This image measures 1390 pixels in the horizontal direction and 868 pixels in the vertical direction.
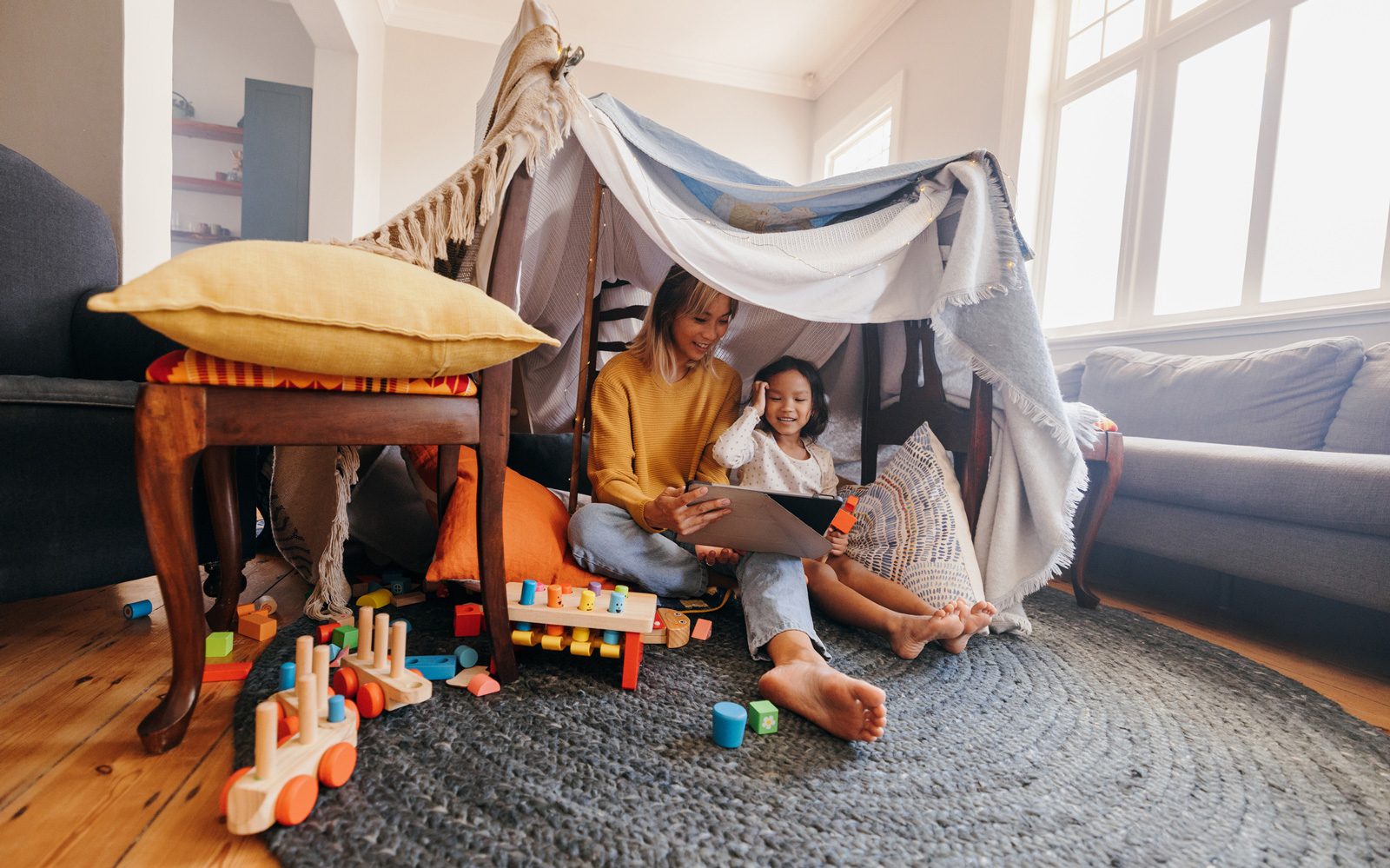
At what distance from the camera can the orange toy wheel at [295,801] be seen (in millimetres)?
588

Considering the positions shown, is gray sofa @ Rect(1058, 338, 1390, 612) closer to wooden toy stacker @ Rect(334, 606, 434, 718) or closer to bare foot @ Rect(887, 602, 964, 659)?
bare foot @ Rect(887, 602, 964, 659)

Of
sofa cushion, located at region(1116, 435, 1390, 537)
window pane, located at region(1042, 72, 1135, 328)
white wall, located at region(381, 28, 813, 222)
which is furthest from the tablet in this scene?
white wall, located at region(381, 28, 813, 222)

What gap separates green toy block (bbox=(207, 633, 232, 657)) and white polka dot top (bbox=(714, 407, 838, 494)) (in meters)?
0.93

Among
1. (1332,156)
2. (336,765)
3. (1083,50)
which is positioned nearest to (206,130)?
(336,765)

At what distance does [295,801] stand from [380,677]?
231 mm

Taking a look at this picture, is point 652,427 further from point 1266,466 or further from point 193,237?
point 193,237

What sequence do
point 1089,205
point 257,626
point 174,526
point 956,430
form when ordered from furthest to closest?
point 1089,205, point 956,430, point 257,626, point 174,526

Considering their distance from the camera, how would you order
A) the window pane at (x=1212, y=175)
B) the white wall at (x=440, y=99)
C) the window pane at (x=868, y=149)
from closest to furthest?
1. the window pane at (x=1212, y=175)
2. the white wall at (x=440, y=99)
3. the window pane at (x=868, y=149)

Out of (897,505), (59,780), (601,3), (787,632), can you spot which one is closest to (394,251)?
(59,780)

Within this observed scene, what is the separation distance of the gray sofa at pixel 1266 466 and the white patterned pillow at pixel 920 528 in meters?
0.63

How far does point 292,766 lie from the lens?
0.62 meters

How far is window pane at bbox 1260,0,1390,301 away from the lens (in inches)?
73.8

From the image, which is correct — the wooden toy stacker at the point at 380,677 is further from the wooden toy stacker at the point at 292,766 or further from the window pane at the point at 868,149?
the window pane at the point at 868,149

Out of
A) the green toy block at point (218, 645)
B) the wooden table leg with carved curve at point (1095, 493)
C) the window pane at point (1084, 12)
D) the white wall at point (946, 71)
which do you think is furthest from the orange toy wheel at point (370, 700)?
the window pane at point (1084, 12)
